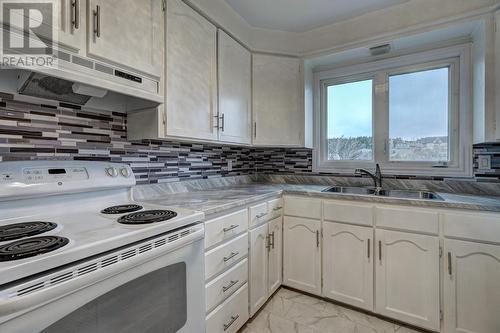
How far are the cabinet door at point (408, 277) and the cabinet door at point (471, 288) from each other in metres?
0.06

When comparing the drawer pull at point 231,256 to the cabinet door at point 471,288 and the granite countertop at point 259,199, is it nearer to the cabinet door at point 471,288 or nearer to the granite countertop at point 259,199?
the granite countertop at point 259,199

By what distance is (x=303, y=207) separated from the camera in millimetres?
1910

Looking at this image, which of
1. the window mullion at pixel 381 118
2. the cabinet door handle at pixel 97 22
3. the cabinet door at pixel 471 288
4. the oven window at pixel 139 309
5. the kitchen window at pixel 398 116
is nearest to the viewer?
the oven window at pixel 139 309

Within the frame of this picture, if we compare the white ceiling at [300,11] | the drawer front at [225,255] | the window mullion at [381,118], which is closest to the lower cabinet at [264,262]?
the drawer front at [225,255]

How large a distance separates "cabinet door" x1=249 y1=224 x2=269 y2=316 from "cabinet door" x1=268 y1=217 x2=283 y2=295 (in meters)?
0.07

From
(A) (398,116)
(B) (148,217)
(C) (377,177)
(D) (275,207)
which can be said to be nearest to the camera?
(B) (148,217)

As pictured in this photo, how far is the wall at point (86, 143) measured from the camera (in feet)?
3.48

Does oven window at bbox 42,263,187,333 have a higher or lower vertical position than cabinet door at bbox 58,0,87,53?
lower

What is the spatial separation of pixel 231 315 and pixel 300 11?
7.49 feet

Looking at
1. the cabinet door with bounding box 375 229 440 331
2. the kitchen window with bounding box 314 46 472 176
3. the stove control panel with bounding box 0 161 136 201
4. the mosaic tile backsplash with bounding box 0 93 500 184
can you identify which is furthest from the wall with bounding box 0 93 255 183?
the cabinet door with bounding box 375 229 440 331

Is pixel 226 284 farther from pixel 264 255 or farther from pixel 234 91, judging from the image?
pixel 234 91

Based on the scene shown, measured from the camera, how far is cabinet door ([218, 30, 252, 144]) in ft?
5.97

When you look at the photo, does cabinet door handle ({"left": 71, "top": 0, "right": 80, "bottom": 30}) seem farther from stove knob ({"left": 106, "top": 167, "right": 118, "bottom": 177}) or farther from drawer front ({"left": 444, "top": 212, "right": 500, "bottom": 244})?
drawer front ({"left": 444, "top": 212, "right": 500, "bottom": 244})

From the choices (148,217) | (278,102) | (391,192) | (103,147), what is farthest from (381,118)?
(103,147)
